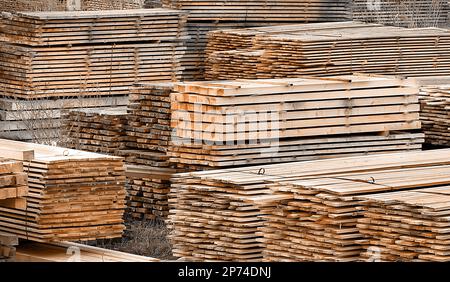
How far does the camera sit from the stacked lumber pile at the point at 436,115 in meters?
15.6

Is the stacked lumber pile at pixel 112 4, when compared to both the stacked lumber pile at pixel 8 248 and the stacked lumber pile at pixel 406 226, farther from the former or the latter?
the stacked lumber pile at pixel 406 226

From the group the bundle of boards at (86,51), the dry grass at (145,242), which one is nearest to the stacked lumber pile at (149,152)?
the dry grass at (145,242)

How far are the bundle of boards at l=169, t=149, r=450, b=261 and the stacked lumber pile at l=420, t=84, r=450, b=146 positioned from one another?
2520 mm

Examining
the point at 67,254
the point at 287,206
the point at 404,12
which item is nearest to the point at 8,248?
the point at 67,254

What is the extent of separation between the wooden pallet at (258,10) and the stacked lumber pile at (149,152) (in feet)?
18.8

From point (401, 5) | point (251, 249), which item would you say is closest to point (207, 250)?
point (251, 249)

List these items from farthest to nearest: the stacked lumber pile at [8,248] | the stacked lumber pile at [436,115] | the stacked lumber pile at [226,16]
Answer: the stacked lumber pile at [226,16]
the stacked lumber pile at [436,115]
the stacked lumber pile at [8,248]

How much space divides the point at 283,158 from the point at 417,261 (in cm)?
368

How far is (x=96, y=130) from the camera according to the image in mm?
15578

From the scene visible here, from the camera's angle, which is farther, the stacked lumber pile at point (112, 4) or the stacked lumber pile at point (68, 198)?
the stacked lumber pile at point (112, 4)

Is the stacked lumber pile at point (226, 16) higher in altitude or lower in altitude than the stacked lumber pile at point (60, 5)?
lower

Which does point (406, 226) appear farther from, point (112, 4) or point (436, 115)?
point (112, 4)
